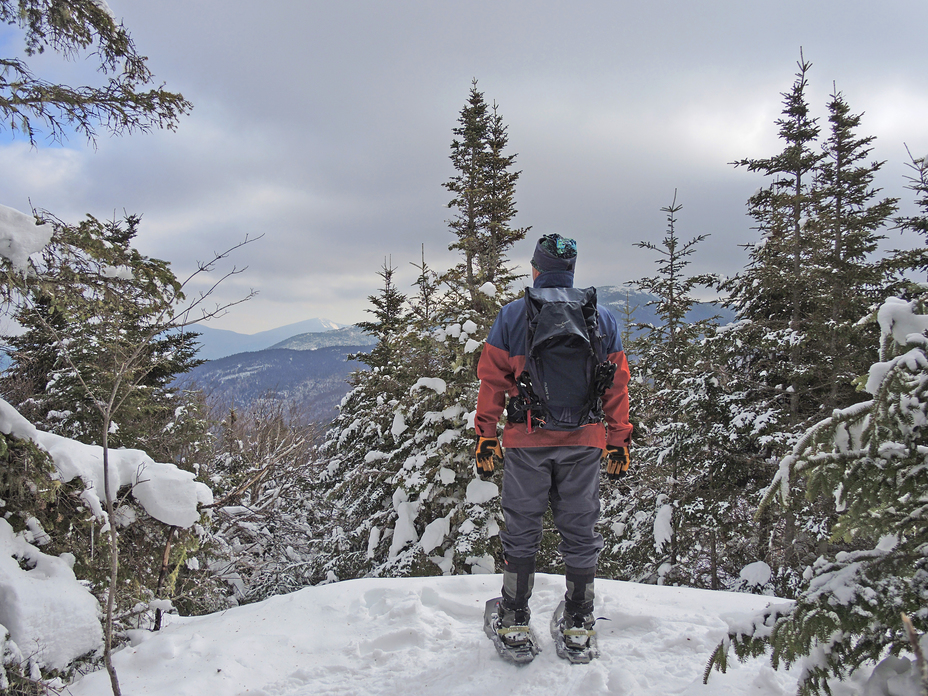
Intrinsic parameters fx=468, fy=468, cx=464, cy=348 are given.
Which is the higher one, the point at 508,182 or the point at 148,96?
the point at 508,182

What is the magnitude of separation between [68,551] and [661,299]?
16174 mm

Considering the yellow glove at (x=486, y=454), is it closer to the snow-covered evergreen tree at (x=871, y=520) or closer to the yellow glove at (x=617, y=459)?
the yellow glove at (x=617, y=459)

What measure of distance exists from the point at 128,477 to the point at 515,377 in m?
3.19

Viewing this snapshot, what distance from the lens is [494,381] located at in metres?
3.32

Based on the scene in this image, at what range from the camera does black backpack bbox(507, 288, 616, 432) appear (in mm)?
3049

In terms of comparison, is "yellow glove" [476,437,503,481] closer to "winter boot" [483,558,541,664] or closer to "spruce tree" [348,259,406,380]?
"winter boot" [483,558,541,664]

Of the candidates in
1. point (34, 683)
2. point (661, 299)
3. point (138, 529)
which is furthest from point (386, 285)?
point (34, 683)

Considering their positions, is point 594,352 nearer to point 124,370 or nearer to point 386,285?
point 124,370

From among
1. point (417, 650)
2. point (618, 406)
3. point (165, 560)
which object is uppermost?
point (618, 406)

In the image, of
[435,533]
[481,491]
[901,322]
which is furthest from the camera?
[435,533]

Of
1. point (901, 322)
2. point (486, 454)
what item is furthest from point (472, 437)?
point (901, 322)

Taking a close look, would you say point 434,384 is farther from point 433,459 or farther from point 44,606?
point 44,606

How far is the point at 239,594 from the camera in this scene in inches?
555

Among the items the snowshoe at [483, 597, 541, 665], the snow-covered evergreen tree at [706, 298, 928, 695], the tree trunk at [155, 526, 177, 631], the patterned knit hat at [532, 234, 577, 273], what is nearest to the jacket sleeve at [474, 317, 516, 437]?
the patterned knit hat at [532, 234, 577, 273]
